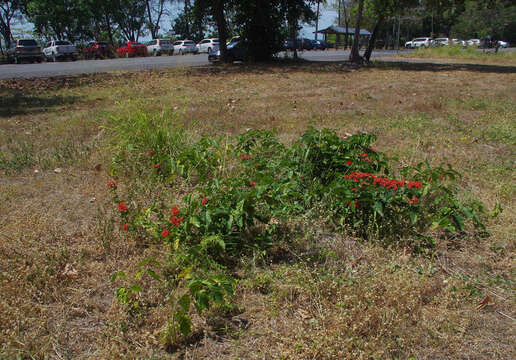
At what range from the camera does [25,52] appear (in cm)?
2456

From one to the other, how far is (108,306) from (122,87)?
8.75m

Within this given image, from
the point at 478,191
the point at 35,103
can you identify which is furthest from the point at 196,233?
the point at 35,103

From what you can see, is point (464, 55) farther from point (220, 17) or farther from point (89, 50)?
point (89, 50)

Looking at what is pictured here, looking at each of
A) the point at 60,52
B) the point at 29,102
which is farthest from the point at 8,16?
the point at 29,102

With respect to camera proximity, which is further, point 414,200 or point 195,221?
point 414,200

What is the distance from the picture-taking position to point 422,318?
2119mm

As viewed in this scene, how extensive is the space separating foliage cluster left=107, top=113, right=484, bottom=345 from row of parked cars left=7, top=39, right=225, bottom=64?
77.8ft

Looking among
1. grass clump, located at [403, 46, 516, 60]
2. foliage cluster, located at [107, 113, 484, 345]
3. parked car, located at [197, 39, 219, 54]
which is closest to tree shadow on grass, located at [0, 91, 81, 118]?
foliage cluster, located at [107, 113, 484, 345]

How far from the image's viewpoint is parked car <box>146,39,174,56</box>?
32.9m

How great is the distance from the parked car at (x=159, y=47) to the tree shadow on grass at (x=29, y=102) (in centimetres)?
2527

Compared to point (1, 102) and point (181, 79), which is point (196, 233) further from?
point (181, 79)

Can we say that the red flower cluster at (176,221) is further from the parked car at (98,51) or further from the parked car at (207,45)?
the parked car at (207,45)

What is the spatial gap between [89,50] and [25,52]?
207 inches

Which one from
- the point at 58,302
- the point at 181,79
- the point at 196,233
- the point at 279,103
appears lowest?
the point at 58,302
